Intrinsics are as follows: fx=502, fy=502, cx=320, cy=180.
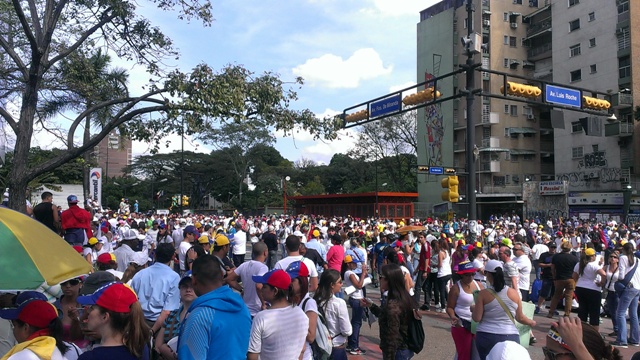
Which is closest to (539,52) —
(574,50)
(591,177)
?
(574,50)

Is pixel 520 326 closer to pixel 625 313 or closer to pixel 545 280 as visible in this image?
pixel 625 313

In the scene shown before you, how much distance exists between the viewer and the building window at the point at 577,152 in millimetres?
46062

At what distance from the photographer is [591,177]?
44.5 meters

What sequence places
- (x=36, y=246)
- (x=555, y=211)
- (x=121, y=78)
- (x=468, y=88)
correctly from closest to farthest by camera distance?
(x=36, y=246)
(x=121, y=78)
(x=468, y=88)
(x=555, y=211)

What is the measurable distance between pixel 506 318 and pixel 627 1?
46577 mm

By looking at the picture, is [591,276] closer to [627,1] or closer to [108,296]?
[108,296]

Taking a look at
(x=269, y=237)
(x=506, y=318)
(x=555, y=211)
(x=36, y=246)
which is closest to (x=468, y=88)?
(x=269, y=237)

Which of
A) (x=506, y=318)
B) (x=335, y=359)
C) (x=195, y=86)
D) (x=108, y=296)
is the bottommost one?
(x=335, y=359)

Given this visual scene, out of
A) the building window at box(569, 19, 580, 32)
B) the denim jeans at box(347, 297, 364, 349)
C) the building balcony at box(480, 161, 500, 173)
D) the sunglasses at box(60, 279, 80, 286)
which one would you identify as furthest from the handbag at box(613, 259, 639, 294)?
the building window at box(569, 19, 580, 32)

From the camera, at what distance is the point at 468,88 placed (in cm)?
1269

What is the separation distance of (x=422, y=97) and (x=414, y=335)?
9.28 metres

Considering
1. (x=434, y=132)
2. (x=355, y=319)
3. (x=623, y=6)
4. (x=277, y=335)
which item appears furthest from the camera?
(x=434, y=132)

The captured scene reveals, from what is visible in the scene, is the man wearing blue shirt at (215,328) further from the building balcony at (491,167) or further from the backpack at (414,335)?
the building balcony at (491,167)

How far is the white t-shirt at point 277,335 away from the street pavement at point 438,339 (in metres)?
4.13
